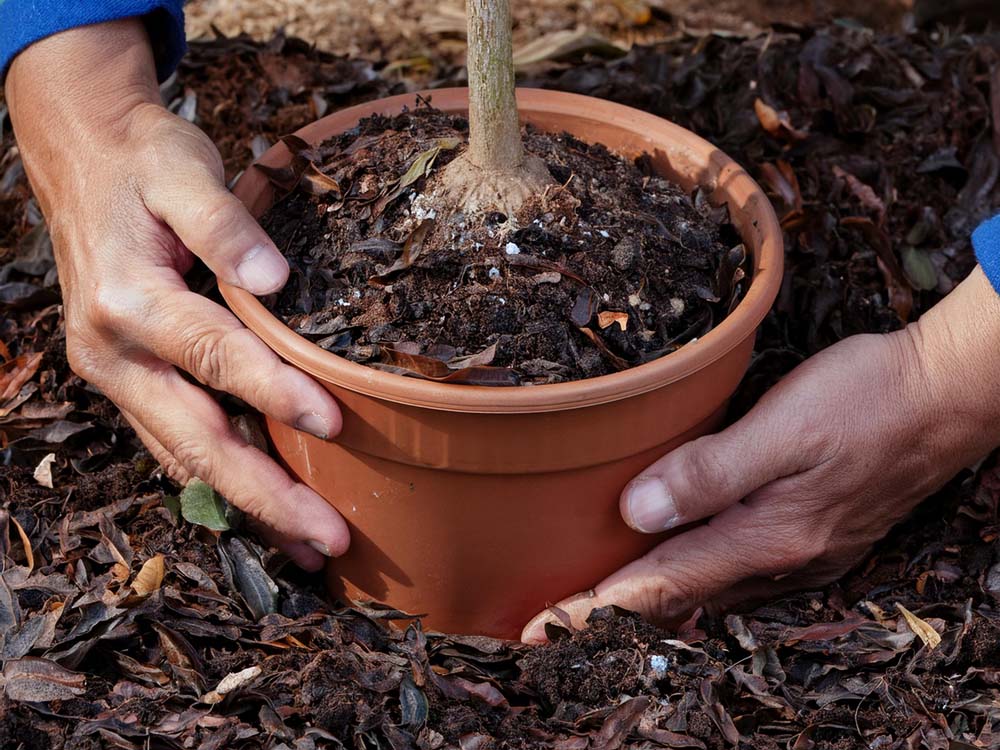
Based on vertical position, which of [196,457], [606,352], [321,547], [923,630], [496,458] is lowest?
[923,630]

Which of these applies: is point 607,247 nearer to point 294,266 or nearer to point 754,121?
point 294,266

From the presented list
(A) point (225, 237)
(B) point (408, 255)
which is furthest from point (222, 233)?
(B) point (408, 255)

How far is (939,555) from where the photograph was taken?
184 cm

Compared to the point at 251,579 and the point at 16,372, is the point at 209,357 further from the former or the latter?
the point at 16,372

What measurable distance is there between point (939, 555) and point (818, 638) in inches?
13.5

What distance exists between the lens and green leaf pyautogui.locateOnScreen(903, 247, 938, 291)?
7.20ft

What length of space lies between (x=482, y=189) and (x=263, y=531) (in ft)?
2.20

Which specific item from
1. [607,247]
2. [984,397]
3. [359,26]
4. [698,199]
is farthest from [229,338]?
[359,26]

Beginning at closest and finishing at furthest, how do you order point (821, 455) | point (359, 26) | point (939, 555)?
point (821, 455)
point (939, 555)
point (359, 26)

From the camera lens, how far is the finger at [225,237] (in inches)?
62.5

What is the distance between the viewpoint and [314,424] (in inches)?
59.8

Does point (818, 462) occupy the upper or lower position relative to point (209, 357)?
lower

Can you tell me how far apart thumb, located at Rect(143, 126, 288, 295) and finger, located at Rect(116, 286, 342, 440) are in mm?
65

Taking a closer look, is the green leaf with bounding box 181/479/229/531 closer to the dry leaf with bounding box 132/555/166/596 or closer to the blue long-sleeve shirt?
the dry leaf with bounding box 132/555/166/596
